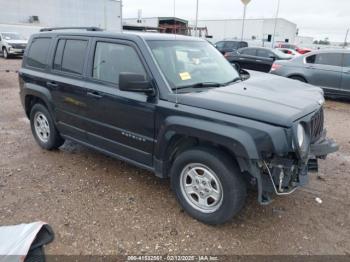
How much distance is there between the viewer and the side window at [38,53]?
467cm

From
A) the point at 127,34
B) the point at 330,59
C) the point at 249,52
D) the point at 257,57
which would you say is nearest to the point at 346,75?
the point at 330,59

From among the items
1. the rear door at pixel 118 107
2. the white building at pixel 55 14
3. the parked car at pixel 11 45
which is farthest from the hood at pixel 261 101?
the white building at pixel 55 14

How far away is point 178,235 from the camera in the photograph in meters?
3.05

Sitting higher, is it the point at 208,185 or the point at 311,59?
the point at 311,59

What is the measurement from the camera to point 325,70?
911 centimetres

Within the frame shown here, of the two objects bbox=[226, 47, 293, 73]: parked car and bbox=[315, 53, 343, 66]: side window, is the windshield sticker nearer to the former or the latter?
bbox=[315, 53, 343, 66]: side window

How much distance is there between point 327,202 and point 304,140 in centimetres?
122

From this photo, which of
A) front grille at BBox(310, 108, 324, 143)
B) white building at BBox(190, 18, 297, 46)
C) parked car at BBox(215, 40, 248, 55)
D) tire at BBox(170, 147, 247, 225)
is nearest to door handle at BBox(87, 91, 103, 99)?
tire at BBox(170, 147, 247, 225)

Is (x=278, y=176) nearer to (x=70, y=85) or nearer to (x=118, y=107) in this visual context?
(x=118, y=107)

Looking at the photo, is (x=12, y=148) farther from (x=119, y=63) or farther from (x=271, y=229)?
(x=271, y=229)

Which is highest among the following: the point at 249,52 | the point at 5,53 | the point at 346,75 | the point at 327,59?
the point at 327,59

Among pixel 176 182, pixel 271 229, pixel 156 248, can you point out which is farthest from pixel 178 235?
pixel 271 229

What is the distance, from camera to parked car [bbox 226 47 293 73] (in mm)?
13602

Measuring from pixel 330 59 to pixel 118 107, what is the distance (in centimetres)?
789
